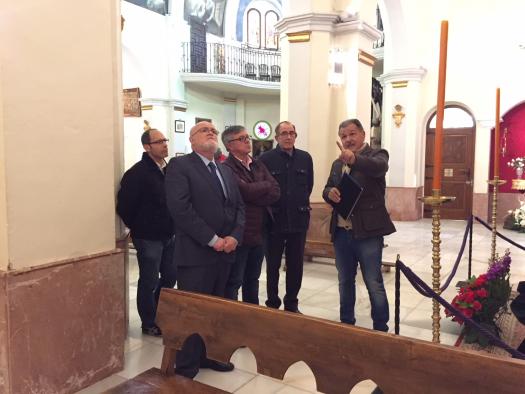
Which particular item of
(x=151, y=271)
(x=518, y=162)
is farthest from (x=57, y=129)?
(x=518, y=162)

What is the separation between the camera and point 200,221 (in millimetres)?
2695

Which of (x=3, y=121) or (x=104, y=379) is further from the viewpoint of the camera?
(x=104, y=379)

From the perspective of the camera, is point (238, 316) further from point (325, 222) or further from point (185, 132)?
point (185, 132)

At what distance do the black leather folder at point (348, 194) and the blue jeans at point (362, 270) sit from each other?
0.20 m

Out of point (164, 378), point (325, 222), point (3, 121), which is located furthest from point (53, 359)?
point (325, 222)

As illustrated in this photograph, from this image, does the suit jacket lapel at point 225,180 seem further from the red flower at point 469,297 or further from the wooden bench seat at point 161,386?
the red flower at point 469,297

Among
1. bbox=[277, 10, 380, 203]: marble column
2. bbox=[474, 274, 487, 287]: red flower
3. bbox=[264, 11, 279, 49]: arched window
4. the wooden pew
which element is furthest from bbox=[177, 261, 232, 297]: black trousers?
bbox=[264, 11, 279, 49]: arched window

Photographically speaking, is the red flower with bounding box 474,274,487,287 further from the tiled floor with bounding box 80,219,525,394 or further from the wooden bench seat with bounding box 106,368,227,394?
the wooden bench seat with bounding box 106,368,227,394

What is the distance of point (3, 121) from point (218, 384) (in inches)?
78.8

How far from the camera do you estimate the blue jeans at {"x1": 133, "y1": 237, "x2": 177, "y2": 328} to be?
3.48 m

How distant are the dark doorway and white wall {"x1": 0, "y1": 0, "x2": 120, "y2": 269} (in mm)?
10315

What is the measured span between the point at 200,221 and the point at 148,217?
32.7 inches

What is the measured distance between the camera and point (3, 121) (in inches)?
87.4

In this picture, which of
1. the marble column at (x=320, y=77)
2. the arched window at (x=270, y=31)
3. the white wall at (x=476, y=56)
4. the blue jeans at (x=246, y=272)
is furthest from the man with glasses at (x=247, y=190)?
the arched window at (x=270, y=31)
